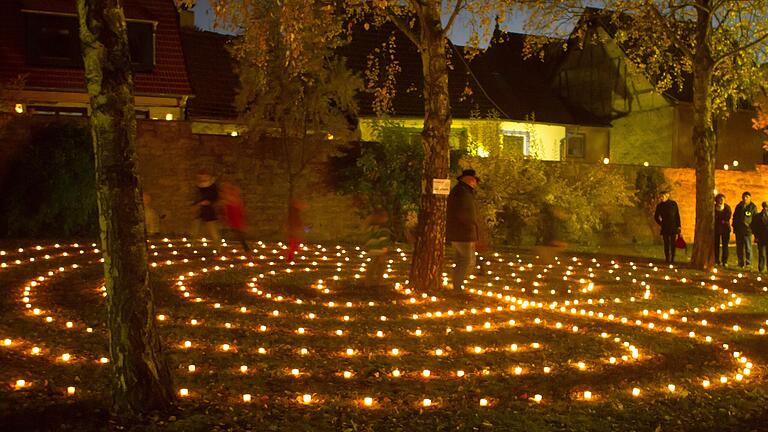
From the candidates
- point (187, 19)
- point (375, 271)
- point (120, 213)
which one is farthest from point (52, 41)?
point (120, 213)

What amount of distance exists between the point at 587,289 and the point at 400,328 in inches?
203

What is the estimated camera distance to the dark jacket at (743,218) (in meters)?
18.3

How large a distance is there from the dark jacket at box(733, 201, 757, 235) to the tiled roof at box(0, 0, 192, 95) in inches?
619

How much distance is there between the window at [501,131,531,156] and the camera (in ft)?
72.2

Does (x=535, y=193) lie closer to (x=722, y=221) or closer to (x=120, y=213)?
(x=722, y=221)

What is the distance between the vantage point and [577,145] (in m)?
33.7

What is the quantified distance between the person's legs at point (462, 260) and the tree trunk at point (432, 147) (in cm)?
24

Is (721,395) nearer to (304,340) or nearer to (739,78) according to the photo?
(304,340)

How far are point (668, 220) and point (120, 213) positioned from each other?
1475cm

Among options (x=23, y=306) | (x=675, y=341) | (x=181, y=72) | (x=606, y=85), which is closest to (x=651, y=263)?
(x=675, y=341)

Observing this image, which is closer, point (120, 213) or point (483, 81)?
point (120, 213)

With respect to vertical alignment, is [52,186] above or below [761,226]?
above

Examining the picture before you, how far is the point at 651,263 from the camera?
18359 millimetres

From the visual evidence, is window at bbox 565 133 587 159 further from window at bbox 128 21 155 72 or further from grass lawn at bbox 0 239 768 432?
grass lawn at bbox 0 239 768 432
